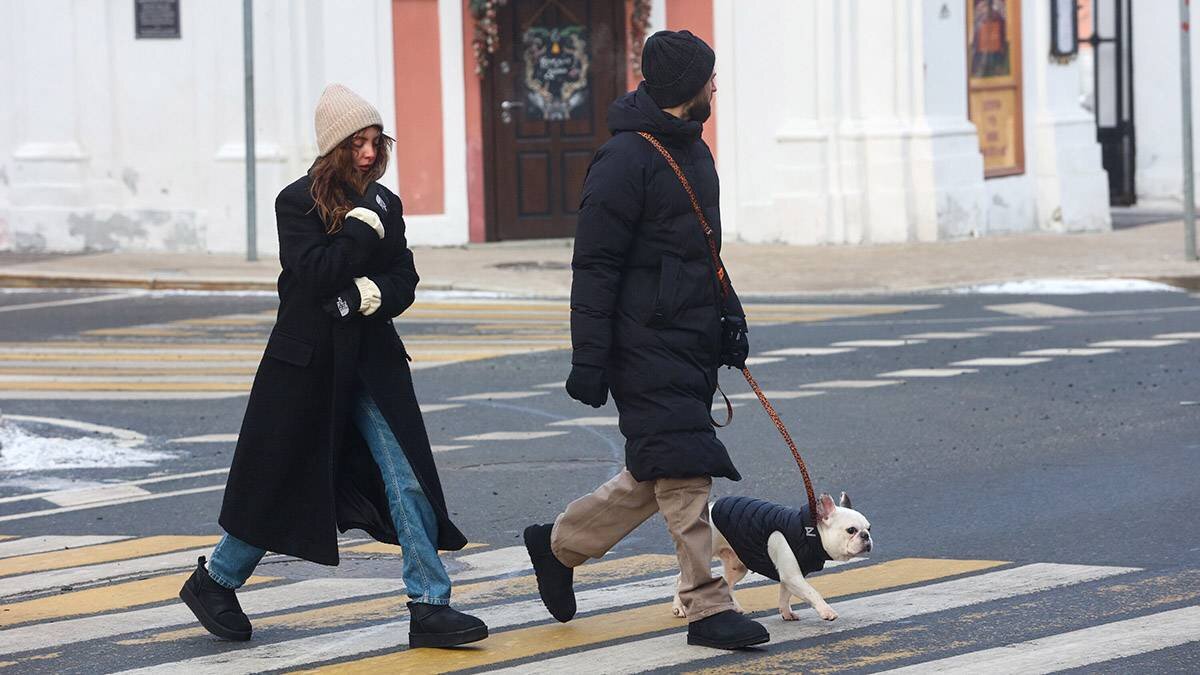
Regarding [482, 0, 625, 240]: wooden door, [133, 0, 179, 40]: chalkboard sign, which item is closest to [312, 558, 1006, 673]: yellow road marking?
[482, 0, 625, 240]: wooden door

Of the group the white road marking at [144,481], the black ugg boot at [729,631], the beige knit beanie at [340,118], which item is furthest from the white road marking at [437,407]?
the black ugg boot at [729,631]

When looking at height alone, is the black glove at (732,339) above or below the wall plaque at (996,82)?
below

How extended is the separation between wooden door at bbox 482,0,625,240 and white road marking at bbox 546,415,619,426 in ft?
38.5

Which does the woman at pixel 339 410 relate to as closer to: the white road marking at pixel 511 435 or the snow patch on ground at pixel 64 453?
the snow patch on ground at pixel 64 453

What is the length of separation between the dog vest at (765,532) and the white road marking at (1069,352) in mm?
7651

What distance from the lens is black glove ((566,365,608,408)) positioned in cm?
619

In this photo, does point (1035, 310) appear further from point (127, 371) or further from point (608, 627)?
point (608, 627)

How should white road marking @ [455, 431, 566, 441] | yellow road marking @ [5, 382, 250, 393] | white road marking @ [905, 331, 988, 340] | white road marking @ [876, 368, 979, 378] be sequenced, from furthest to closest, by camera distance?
white road marking @ [905, 331, 988, 340] → yellow road marking @ [5, 382, 250, 393] → white road marking @ [876, 368, 979, 378] → white road marking @ [455, 431, 566, 441]

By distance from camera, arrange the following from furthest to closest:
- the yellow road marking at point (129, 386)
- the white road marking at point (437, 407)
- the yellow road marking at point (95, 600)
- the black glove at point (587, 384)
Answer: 1. the yellow road marking at point (129, 386)
2. the white road marking at point (437, 407)
3. the yellow road marking at point (95, 600)
4. the black glove at point (587, 384)

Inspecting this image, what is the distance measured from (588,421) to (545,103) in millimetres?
12128

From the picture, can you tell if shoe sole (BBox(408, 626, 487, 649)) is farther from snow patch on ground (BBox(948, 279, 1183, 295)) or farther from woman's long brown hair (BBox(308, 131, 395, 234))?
snow patch on ground (BBox(948, 279, 1183, 295))

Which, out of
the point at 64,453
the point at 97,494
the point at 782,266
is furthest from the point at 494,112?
the point at 97,494

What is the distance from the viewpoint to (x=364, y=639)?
6.51 m

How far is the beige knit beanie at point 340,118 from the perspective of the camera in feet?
21.0
